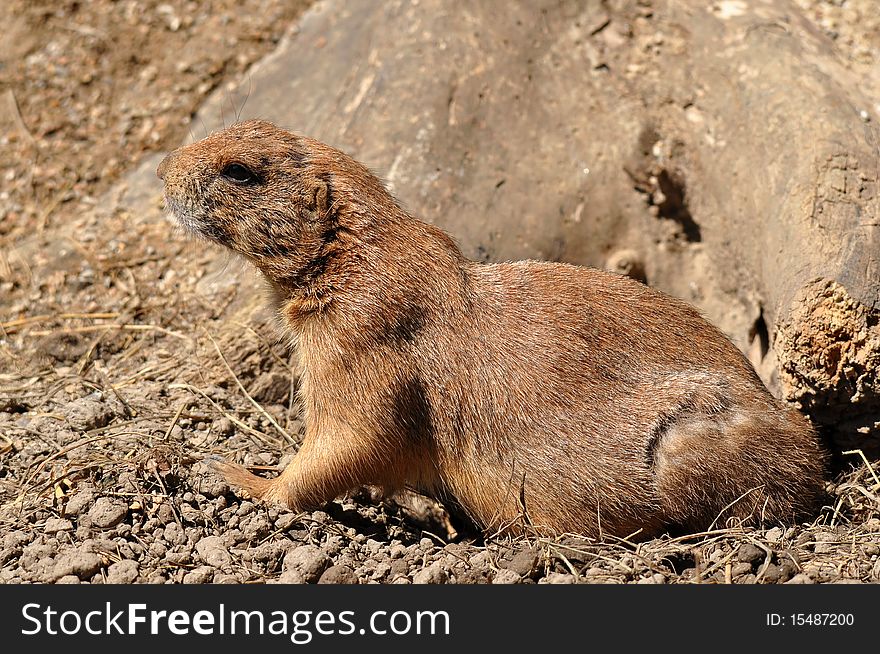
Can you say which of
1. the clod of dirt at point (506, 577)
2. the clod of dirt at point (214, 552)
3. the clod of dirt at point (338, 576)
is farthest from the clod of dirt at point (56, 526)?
the clod of dirt at point (506, 577)

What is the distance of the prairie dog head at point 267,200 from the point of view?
5.19 metres

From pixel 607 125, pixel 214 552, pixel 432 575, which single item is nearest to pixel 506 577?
pixel 432 575

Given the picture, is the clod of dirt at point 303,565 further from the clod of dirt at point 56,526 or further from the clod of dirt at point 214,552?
the clod of dirt at point 56,526

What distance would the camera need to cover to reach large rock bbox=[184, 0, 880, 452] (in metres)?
6.60

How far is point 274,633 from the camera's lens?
4.00 m

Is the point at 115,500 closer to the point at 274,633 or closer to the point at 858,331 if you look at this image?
the point at 274,633

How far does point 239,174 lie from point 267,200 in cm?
22

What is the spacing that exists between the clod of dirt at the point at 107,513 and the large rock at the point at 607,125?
10.1ft

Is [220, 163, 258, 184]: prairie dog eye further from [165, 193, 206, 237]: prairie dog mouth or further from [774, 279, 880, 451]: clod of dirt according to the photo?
[774, 279, 880, 451]: clod of dirt

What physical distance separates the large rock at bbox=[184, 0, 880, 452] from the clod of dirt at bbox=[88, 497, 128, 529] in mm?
3081

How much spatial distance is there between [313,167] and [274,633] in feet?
8.38

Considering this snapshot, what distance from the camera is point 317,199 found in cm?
518

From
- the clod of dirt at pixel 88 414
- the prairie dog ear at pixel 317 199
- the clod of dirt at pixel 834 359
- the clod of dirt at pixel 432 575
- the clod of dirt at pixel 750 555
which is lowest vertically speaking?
the clod of dirt at pixel 88 414

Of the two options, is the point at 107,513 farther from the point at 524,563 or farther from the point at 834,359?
the point at 834,359
